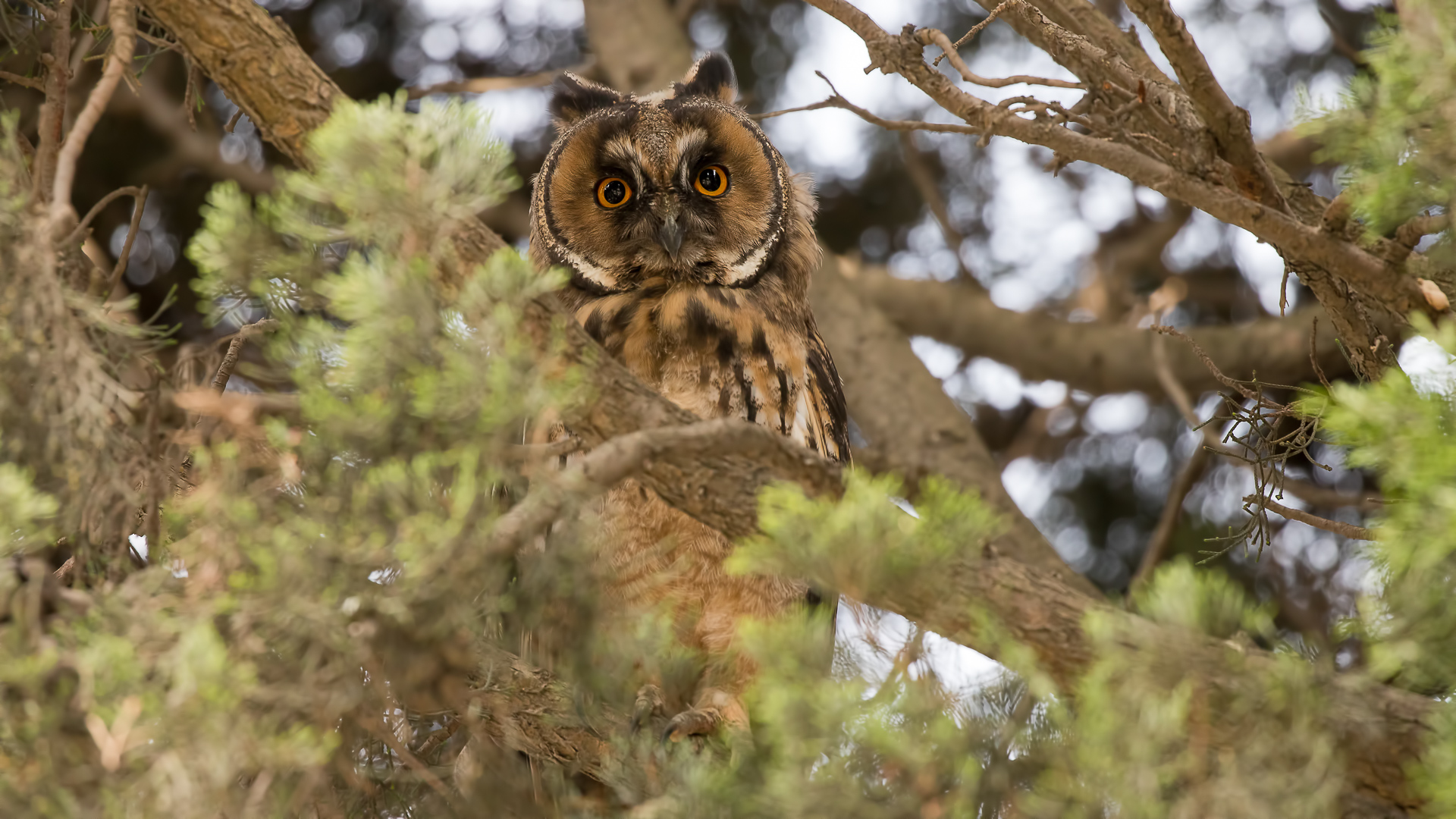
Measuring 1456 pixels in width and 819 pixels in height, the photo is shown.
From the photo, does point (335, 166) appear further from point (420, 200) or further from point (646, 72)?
point (646, 72)

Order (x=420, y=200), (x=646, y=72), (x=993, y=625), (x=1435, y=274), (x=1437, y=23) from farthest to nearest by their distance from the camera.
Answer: (x=646, y=72) → (x=1435, y=274) → (x=993, y=625) → (x=420, y=200) → (x=1437, y=23)

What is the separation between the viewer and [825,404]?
2.69 m

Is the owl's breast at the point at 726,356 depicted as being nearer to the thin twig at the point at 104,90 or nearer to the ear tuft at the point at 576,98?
the ear tuft at the point at 576,98

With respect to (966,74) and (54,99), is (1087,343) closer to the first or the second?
(966,74)

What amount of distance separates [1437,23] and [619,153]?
6.39 ft

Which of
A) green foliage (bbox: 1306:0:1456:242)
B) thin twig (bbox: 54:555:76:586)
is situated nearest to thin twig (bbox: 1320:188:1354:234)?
green foliage (bbox: 1306:0:1456:242)

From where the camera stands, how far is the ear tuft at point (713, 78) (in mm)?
3268

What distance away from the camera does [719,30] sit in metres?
5.01

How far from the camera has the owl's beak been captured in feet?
9.05

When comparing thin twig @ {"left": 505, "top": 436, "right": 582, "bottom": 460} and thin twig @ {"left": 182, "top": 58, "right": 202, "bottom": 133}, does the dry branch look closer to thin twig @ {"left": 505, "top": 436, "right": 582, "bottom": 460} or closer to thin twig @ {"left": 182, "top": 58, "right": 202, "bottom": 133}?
thin twig @ {"left": 182, "top": 58, "right": 202, "bottom": 133}

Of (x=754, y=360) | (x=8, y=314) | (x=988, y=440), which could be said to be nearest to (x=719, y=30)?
(x=988, y=440)

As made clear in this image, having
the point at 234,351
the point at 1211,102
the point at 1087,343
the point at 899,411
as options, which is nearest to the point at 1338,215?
the point at 1211,102

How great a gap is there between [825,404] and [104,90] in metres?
1.60

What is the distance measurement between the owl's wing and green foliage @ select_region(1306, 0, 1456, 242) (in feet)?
4.18
